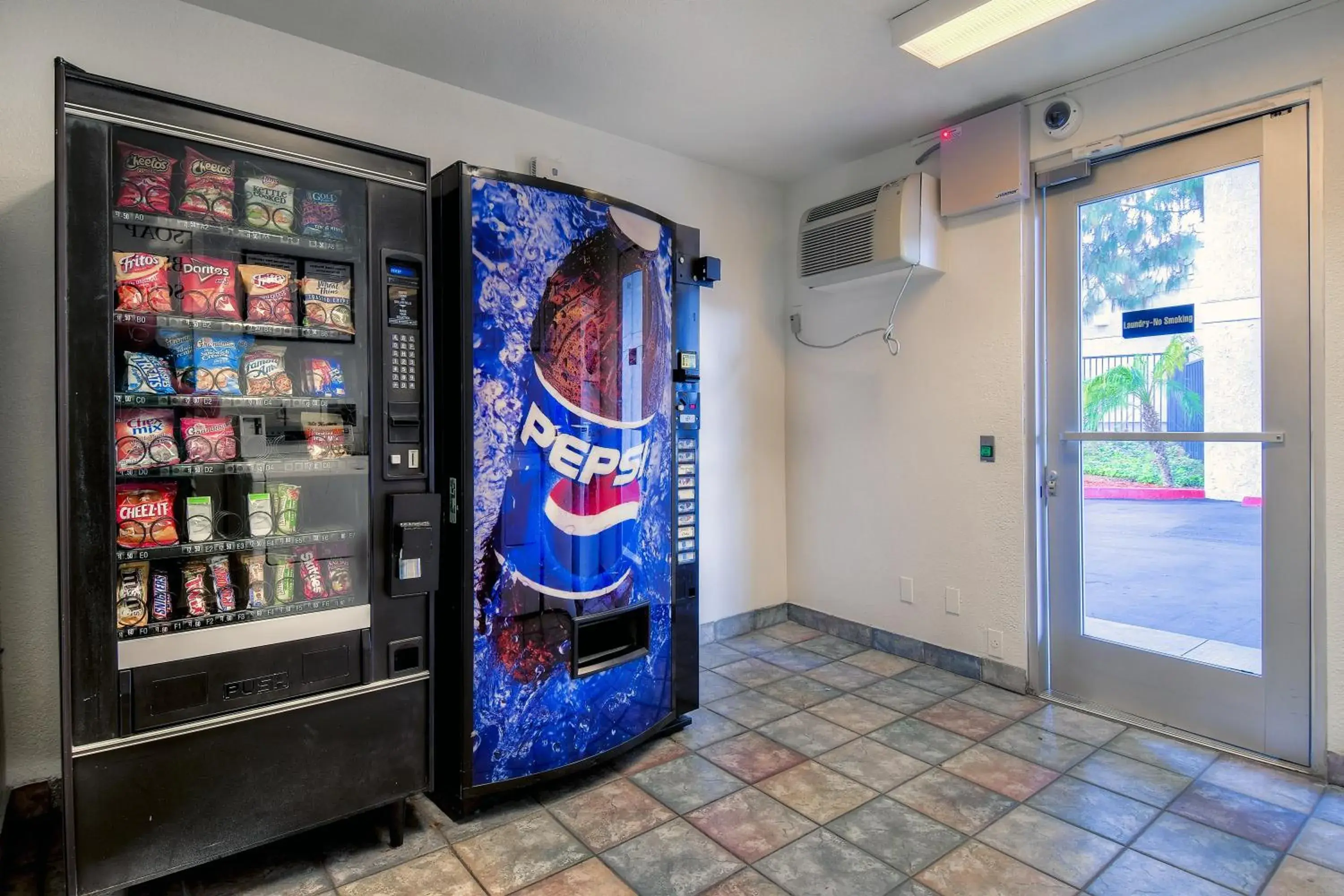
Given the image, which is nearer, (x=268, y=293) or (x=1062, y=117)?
(x=268, y=293)

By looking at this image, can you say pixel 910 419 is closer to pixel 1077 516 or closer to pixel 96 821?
pixel 1077 516

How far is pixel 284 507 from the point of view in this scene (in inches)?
72.5

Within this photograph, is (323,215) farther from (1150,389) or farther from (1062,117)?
(1150,389)

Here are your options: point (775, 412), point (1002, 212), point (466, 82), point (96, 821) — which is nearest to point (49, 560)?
point (96, 821)

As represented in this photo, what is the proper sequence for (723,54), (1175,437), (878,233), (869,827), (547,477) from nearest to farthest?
(869,827) → (547,477) → (723,54) → (1175,437) → (878,233)

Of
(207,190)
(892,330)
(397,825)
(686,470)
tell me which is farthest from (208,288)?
(892,330)

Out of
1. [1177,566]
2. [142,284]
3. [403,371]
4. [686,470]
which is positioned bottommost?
[1177,566]

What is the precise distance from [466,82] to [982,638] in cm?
334

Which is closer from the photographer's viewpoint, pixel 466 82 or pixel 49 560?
pixel 49 560

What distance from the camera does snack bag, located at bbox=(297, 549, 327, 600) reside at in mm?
1849

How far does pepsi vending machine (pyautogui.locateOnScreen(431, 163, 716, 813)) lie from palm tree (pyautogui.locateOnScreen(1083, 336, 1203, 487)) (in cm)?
184

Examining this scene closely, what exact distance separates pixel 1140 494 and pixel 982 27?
1.88 meters

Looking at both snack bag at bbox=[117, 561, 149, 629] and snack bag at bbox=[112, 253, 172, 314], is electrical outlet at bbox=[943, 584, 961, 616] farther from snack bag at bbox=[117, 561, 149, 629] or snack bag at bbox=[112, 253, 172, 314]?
snack bag at bbox=[112, 253, 172, 314]

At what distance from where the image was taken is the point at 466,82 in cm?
275
